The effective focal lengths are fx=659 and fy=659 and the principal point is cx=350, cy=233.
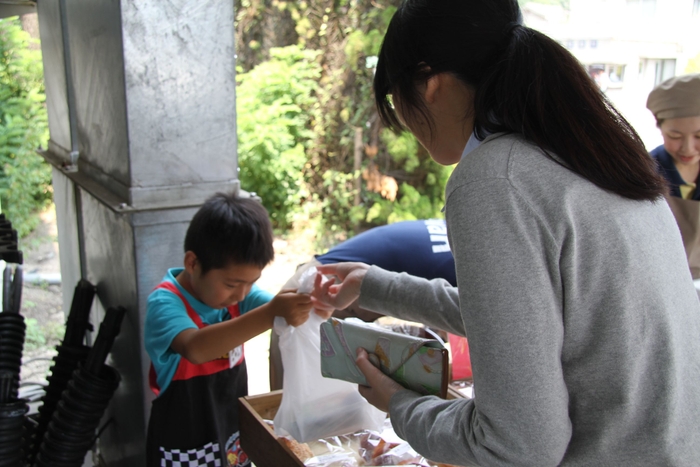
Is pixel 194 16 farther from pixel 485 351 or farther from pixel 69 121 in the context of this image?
pixel 485 351

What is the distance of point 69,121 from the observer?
278 cm

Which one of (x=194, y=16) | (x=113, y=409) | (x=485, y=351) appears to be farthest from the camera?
(x=113, y=409)

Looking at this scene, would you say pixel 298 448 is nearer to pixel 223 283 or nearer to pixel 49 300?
pixel 223 283

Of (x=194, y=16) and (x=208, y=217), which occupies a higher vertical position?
(x=194, y=16)

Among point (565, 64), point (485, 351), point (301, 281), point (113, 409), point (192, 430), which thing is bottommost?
point (113, 409)

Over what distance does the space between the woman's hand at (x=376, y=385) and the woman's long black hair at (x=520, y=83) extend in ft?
1.57

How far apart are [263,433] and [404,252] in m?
1.36

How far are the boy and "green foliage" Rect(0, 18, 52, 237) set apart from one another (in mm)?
3941

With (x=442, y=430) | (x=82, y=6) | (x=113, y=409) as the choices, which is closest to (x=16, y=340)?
(x=113, y=409)

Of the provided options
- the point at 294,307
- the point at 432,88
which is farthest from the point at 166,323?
the point at 432,88

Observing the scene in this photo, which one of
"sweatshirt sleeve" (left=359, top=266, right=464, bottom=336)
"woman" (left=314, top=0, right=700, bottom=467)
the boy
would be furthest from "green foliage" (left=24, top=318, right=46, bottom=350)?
"woman" (left=314, top=0, right=700, bottom=467)

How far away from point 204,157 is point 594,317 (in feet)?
5.17

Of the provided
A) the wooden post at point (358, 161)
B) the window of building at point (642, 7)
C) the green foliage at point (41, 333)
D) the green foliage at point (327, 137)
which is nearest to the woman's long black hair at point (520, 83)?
the green foliage at point (41, 333)

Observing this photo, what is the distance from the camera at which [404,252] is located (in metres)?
2.75
